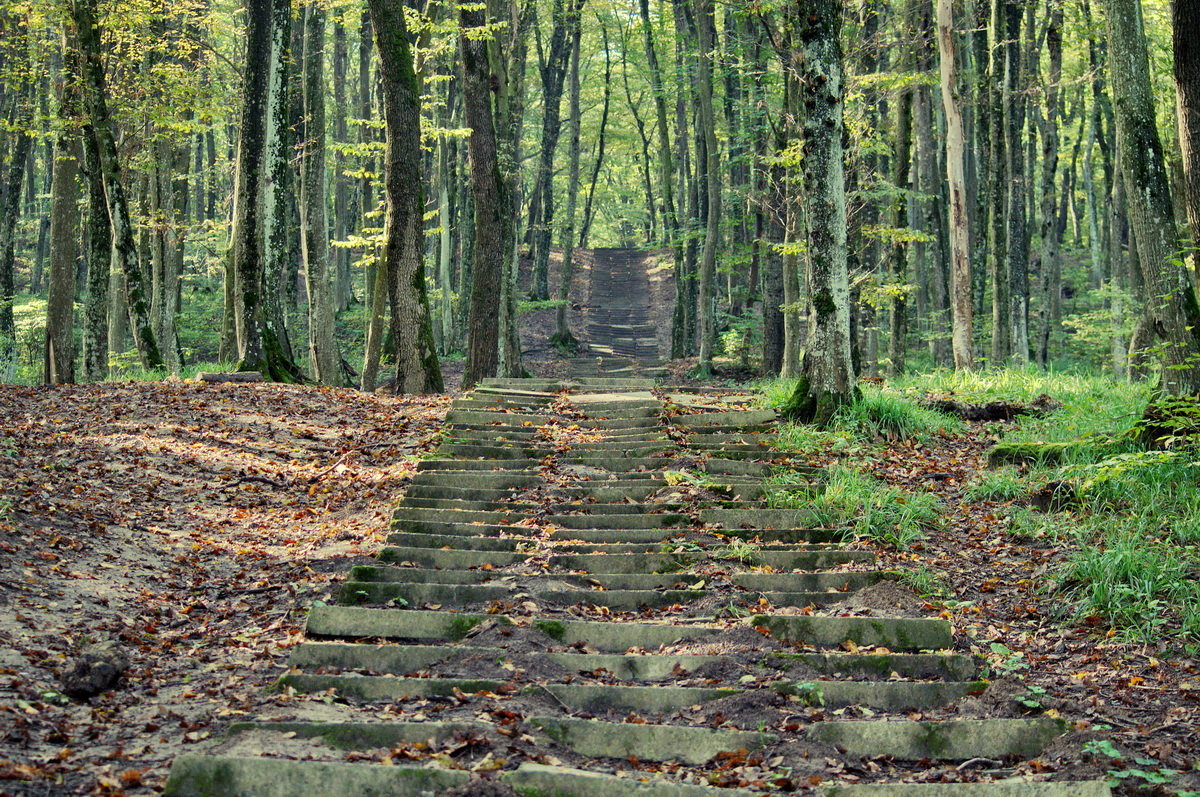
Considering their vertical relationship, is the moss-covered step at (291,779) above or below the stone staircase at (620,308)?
below

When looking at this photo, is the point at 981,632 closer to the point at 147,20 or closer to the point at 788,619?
the point at 788,619

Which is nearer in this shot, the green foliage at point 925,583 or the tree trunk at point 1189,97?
the green foliage at point 925,583

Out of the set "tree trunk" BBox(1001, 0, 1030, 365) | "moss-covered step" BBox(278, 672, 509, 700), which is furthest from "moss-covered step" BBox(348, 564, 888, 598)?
"tree trunk" BBox(1001, 0, 1030, 365)

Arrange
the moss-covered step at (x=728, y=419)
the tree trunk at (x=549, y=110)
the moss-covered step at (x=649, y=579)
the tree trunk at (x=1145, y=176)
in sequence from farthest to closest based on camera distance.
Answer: the tree trunk at (x=549, y=110) < the moss-covered step at (x=728, y=419) < the tree trunk at (x=1145, y=176) < the moss-covered step at (x=649, y=579)

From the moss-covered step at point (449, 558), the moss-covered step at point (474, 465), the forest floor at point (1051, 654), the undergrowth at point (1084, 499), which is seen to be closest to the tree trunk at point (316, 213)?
the moss-covered step at point (474, 465)

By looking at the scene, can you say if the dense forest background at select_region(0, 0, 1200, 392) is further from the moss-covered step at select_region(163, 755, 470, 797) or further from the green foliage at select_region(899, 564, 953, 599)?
the moss-covered step at select_region(163, 755, 470, 797)

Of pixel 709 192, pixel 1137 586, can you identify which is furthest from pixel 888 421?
pixel 709 192

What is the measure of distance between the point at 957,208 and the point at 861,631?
1132cm

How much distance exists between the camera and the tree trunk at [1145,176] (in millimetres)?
8203

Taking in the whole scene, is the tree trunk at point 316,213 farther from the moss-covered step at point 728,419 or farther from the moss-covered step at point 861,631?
the moss-covered step at point 861,631

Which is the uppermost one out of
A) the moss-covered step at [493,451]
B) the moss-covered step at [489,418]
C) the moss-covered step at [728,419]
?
the moss-covered step at [489,418]

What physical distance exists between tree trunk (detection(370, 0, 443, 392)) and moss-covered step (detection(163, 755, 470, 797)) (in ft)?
31.8

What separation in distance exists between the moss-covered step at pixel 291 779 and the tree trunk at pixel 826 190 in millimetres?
6890

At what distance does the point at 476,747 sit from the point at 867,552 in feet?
12.4
